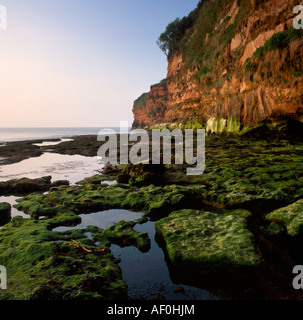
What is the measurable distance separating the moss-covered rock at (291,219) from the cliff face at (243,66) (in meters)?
11.8

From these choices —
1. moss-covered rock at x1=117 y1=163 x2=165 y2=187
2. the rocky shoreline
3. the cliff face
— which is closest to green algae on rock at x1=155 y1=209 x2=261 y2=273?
the rocky shoreline

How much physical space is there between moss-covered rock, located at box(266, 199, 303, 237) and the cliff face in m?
11.8

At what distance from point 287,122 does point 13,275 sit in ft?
58.8

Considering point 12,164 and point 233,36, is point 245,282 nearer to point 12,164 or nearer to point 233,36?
point 12,164

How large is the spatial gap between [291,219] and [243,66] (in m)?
18.7

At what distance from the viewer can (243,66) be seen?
1914 centimetres

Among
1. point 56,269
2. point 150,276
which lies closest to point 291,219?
point 150,276

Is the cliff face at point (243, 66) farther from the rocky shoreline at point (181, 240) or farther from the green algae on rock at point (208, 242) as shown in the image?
the green algae on rock at point (208, 242)

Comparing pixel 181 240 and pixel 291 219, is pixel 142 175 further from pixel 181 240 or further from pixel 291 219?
pixel 291 219

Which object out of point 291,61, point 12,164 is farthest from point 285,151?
point 12,164

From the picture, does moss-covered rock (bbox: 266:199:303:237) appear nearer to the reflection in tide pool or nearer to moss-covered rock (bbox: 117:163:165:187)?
the reflection in tide pool

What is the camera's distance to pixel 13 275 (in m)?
3.42

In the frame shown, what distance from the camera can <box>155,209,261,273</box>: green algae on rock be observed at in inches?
138
